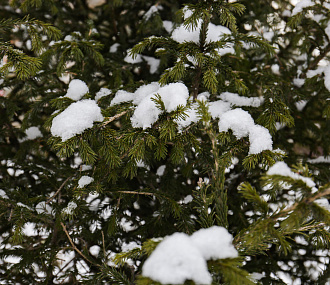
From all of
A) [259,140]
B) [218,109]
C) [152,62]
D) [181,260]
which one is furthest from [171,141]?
[152,62]

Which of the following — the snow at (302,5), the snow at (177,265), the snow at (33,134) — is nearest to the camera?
the snow at (177,265)

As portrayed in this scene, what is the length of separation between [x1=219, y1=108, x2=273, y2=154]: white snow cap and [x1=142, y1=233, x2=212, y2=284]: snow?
2.48 feet

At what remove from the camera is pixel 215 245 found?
904 millimetres

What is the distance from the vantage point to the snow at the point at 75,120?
1429 mm

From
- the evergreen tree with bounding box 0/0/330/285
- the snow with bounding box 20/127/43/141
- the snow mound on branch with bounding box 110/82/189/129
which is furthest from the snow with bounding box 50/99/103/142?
the snow with bounding box 20/127/43/141

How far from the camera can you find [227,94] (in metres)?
2.16

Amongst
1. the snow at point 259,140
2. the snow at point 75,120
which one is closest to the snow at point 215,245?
the snow at point 259,140

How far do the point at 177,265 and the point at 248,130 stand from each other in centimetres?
91

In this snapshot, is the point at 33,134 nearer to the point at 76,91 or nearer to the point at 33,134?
the point at 33,134

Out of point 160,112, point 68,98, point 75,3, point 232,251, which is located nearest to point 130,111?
point 160,112

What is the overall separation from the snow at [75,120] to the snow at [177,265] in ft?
2.75

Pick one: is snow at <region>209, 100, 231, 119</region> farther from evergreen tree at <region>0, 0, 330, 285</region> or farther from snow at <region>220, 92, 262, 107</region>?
snow at <region>220, 92, 262, 107</region>

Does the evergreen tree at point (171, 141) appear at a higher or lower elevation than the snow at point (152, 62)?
lower

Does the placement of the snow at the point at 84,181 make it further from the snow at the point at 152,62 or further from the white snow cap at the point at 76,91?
the snow at the point at 152,62
